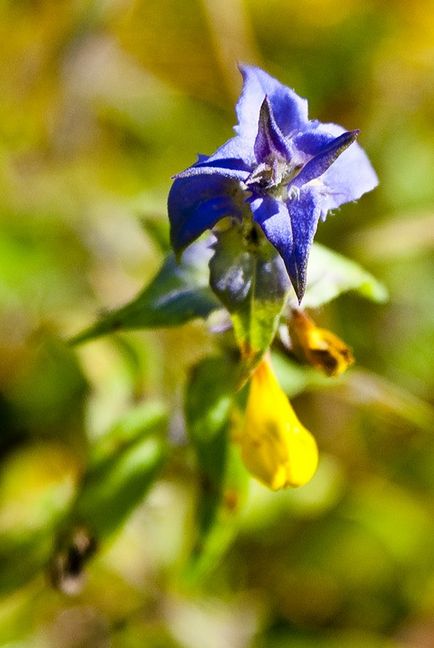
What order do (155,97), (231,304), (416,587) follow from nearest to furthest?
(231,304)
(416,587)
(155,97)

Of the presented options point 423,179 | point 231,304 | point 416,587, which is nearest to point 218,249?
point 231,304

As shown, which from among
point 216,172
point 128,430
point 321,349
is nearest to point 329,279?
point 321,349

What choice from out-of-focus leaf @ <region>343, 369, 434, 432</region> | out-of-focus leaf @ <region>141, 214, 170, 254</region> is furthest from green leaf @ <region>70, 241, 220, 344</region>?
out-of-focus leaf @ <region>343, 369, 434, 432</region>

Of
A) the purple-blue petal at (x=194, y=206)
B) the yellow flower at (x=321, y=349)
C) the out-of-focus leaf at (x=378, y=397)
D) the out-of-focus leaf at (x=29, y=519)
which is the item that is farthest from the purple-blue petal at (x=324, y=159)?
the out-of-focus leaf at (x=29, y=519)

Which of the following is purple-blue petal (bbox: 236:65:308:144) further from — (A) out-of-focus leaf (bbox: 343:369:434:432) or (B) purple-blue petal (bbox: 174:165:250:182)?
(A) out-of-focus leaf (bbox: 343:369:434:432)

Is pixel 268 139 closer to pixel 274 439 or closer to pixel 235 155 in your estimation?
pixel 235 155

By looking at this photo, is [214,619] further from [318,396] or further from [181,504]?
[318,396]
